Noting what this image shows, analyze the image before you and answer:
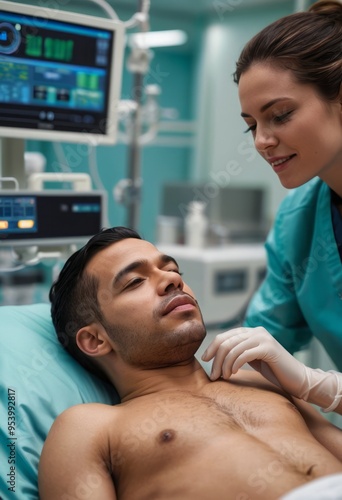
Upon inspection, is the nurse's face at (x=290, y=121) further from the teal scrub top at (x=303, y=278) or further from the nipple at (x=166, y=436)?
the nipple at (x=166, y=436)

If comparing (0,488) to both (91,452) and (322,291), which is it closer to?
(91,452)

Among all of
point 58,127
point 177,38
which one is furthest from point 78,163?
point 58,127

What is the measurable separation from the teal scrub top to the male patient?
0.87 feet

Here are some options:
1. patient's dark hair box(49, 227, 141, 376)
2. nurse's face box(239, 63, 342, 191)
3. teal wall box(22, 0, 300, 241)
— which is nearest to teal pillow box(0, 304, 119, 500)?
patient's dark hair box(49, 227, 141, 376)

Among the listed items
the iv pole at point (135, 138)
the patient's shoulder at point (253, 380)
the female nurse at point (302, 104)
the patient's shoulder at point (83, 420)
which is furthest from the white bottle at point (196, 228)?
the patient's shoulder at point (83, 420)

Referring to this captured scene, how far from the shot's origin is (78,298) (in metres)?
1.50

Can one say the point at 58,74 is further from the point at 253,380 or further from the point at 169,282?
the point at 253,380

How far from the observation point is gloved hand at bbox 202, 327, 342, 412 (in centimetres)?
141

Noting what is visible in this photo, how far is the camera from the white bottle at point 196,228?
10.7ft

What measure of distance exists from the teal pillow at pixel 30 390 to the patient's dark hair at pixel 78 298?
0.12 ft

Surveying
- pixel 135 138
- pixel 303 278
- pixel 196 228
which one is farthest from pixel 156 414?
pixel 196 228

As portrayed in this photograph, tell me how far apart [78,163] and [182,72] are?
1.72 m

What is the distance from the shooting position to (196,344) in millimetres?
1408

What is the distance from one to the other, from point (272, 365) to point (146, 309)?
0.34 metres
